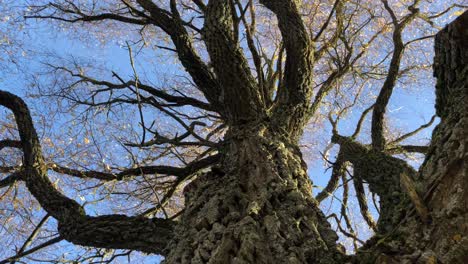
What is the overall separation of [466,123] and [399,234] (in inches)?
20.5

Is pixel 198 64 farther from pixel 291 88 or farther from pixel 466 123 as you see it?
pixel 466 123

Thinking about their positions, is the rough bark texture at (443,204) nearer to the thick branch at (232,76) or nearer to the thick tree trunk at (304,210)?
the thick tree trunk at (304,210)

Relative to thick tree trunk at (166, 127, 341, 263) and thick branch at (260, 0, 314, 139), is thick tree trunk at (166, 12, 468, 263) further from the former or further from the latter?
thick branch at (260, 0, 314, 139)

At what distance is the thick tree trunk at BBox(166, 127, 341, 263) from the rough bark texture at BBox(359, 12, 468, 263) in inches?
→ 13.5

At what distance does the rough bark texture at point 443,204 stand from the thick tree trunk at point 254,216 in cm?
34

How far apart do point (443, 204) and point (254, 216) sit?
0.85 metres

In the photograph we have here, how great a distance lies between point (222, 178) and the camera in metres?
2.49

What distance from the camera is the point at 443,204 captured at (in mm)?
1296

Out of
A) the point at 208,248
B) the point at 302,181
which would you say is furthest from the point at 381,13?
the point at 208,248

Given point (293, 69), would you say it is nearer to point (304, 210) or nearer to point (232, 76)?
point (232, 76)

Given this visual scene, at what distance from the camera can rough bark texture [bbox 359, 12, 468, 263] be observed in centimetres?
121

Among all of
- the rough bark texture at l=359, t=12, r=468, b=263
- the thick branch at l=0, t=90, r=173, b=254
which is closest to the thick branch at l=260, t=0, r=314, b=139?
the thick branch at l=0, t=90, r=173, b=254

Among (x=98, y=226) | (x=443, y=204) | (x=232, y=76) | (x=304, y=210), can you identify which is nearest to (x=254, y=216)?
(x=304, y=210)

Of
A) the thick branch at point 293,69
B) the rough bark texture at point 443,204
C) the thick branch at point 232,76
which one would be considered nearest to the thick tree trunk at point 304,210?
the rough bark texture at point 443,204
